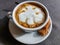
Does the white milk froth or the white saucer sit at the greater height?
the white milk froth

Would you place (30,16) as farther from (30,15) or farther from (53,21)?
(53,21)

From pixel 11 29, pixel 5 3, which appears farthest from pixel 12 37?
pixel 5 3

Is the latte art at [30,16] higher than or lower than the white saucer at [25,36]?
higher

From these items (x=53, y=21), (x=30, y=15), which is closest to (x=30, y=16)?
(x=30, y=15)

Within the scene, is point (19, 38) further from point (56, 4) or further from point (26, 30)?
point (56, 4)

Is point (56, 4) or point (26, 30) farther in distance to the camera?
point (56, 4)

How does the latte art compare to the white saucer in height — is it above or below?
above
